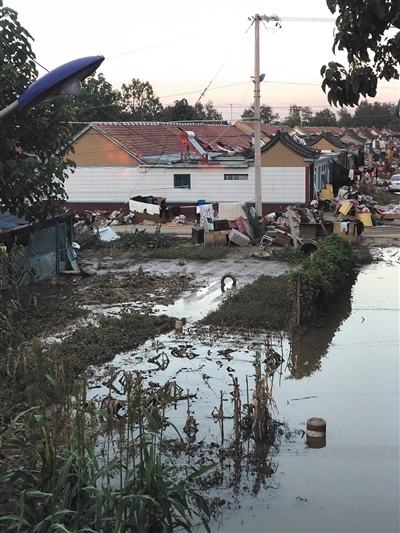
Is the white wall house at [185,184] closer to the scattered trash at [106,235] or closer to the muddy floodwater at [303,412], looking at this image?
the scattered trash at [106,235]

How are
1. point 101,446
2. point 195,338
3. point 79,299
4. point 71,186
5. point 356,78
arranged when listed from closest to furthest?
point 356,78, point 101,446, point 195,338, point 79,299, point 71,186

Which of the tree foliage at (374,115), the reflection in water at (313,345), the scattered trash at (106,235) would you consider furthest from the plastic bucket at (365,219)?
the tree foliage at (374,115)

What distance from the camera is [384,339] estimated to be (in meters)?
13.0

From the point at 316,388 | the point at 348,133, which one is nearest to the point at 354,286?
the point at 316,388

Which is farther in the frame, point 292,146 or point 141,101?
point 141,101

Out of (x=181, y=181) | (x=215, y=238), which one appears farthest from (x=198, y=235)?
(x=181, y=181)

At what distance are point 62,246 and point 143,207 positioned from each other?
11.2 meters

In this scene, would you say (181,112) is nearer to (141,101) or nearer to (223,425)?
(141,101)

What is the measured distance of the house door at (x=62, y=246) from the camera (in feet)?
63.5

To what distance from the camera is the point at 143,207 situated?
3053 centimetres

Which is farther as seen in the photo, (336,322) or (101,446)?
(336,322)

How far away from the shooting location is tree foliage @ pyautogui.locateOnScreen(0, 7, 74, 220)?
13.7 m

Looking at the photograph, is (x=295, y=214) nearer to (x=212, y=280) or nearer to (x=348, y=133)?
(x=212, y=280)

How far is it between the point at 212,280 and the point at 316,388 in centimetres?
852
